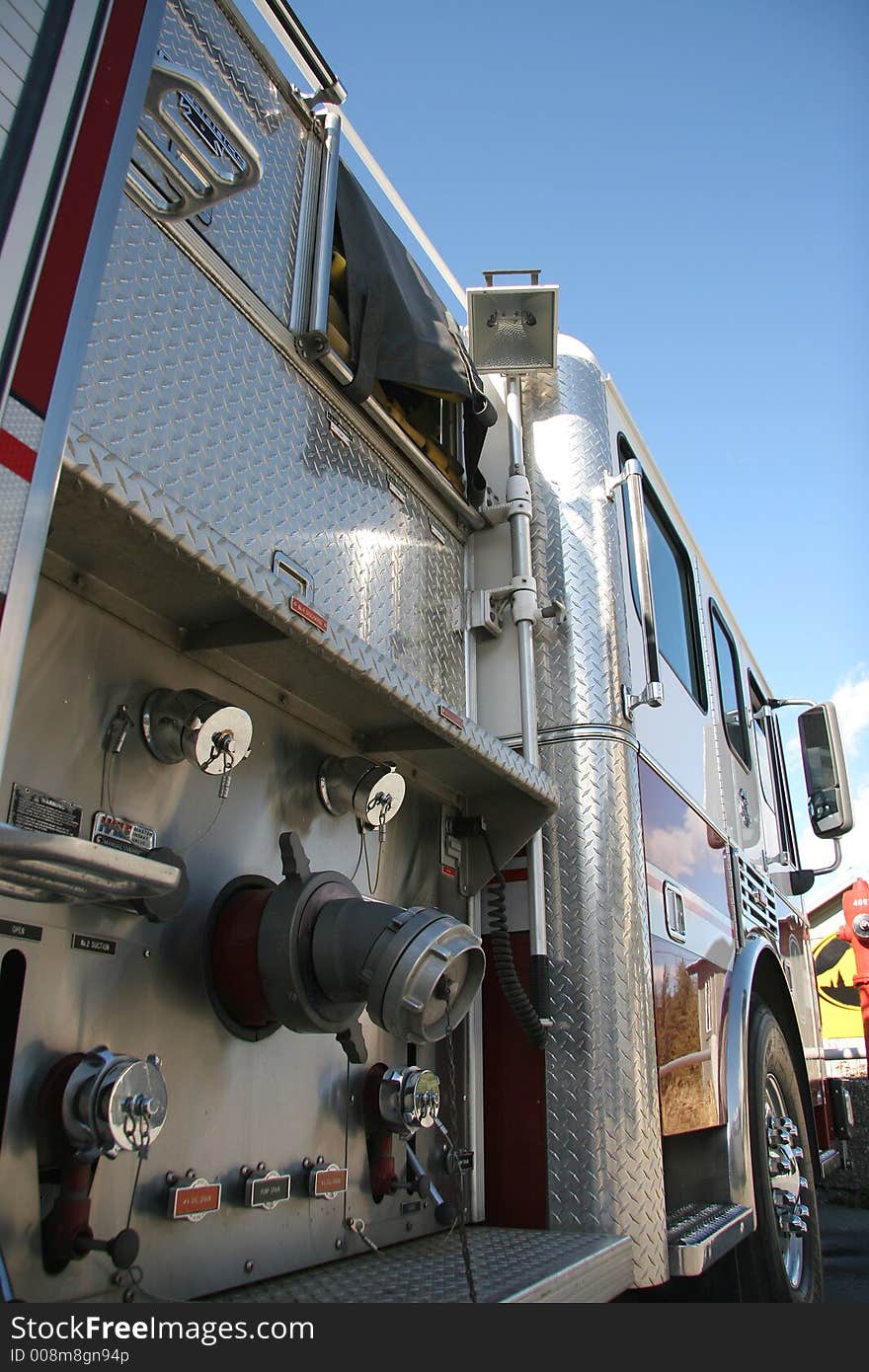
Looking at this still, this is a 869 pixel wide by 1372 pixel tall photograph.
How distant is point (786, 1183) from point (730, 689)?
2463 millimetres

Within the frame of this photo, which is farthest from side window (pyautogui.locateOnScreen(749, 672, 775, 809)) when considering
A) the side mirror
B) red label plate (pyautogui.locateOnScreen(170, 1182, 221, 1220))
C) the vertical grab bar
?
red label plate (pyautogui.locateOnScreen(170, 1182, 221, 1220))

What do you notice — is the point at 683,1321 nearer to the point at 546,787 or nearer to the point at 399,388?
the point at 546,787

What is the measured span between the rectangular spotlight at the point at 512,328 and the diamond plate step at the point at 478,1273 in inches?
105

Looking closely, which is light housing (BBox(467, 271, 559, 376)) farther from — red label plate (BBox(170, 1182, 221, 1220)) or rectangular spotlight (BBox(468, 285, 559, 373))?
red label plate (BBox(170, 1182, 221, 1220))

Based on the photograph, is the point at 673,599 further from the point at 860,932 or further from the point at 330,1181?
the point at 860,932

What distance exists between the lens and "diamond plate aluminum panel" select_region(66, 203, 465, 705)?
1.88 metres

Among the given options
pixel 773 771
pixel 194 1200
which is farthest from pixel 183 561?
pixel 773 771

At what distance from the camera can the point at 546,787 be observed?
2.93 metres

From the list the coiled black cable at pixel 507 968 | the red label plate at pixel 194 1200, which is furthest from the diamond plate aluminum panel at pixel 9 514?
the coiled black cable at pixel 507 968

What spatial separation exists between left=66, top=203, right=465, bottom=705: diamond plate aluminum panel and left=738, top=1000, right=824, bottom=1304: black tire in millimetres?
1845

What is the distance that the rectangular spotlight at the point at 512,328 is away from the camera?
350 cm

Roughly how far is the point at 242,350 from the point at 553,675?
1440 millimetres

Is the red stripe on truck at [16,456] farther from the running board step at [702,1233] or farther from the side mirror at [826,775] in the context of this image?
the side mirror at [826,775]

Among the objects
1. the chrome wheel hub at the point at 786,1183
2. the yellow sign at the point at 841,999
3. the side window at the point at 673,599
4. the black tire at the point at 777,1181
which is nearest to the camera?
the black tire at the point at 777,1181
